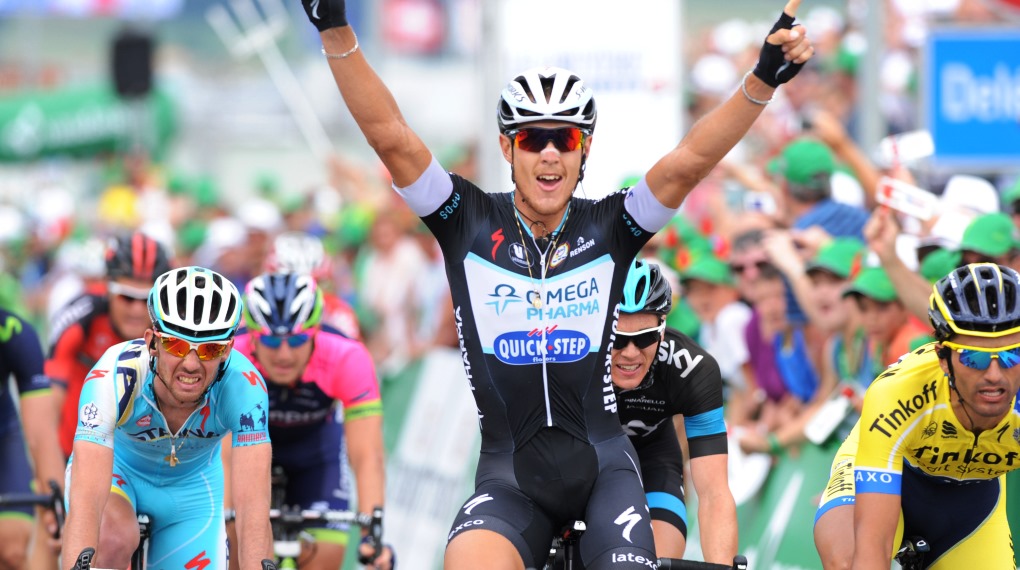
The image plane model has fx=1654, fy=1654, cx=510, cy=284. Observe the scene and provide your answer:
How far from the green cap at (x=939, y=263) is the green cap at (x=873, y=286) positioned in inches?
8.1

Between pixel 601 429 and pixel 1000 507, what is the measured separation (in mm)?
1842

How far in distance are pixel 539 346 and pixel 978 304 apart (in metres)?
1.52

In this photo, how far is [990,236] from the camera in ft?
26.0

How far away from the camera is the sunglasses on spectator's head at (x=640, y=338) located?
6734mm

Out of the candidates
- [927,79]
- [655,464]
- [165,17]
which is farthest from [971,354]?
[165,17]

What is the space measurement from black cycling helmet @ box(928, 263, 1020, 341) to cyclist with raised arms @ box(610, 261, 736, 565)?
129 cm

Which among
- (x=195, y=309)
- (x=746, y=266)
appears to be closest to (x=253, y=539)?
(x=195, y=309)

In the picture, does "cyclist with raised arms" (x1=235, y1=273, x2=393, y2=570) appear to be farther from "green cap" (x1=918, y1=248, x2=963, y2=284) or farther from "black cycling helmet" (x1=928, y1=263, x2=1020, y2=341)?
"black cycling helmet" (x1=928, y1=263, x2=1020, y2=341)

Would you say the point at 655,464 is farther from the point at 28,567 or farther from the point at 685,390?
the point at 28,567

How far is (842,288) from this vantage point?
926cm

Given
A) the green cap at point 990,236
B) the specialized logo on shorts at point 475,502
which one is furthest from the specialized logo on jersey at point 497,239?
the green cap at point 990,236

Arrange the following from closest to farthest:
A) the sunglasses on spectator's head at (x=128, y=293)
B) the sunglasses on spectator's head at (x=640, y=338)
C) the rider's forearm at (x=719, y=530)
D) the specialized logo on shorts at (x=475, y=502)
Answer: the specialized logo on shorts at (x=475, y=502) < the rider's forearm at (x=719, y=530) < the sunglasses on spectator's head at (x=640, y=338) < the sunglasses on spectator's head at (x=128, y=293)

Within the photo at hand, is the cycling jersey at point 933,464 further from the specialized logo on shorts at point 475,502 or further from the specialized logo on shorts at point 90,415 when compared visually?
the specialized logo on shorts at point 90,415

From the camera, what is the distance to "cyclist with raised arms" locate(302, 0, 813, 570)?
18.7ft
